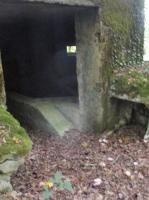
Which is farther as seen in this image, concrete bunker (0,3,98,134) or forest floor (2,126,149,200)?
concrete bunker (0,3,98,134)

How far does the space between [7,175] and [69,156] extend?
146 centimetres

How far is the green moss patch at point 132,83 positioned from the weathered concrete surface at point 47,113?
0.87 metres

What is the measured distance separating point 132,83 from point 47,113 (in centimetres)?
148

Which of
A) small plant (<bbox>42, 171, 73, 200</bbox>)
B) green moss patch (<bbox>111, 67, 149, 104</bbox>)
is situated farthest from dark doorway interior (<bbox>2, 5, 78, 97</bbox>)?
small plant (<bbox>42, 171, 73, 200</bbox>)

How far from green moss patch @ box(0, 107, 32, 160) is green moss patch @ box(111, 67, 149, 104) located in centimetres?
201

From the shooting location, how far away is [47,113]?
518cm

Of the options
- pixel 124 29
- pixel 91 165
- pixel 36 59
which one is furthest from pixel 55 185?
pixel 36 59

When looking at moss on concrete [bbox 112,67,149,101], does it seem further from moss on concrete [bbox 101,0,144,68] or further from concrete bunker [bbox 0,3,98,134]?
concrete bunker [bbox 0,3,98,134]

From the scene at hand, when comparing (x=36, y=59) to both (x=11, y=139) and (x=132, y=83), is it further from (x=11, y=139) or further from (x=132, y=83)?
(x=11, y=139)

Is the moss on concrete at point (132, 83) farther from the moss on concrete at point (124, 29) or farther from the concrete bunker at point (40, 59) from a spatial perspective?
the concrete bunker at point (40, 59)

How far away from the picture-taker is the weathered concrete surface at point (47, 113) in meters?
5.07

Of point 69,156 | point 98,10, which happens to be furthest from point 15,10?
point 69,156

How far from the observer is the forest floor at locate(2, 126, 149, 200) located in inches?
132

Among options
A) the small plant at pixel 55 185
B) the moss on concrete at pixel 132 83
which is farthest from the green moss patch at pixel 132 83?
the small plant at pixel 55 185
